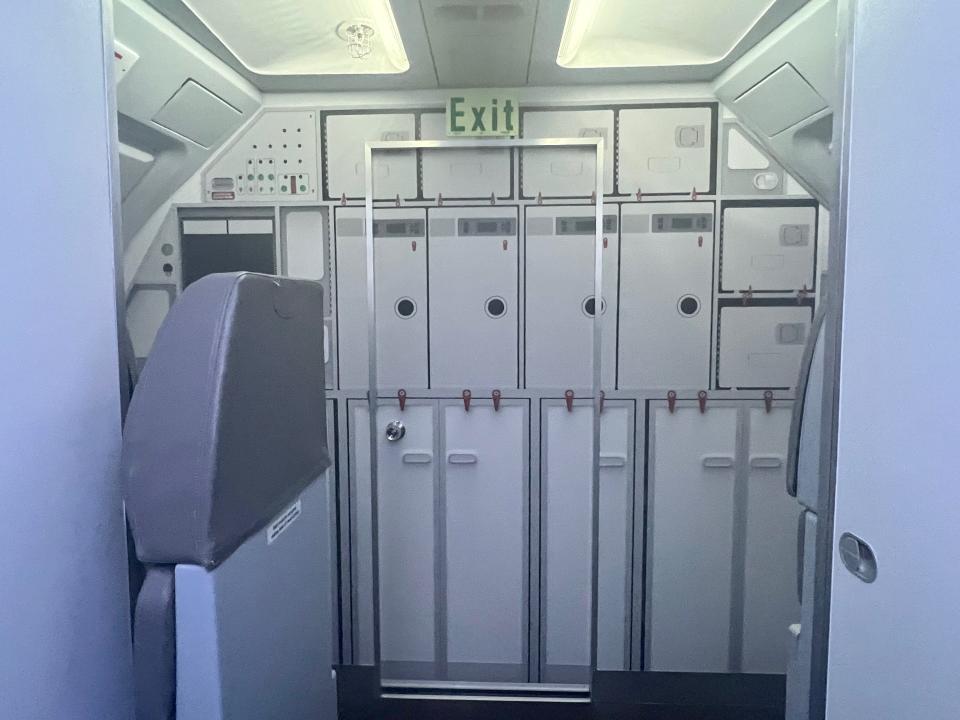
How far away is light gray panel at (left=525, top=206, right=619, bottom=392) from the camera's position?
98.4 inches

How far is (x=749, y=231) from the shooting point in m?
2.46

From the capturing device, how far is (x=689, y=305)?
2.51 m

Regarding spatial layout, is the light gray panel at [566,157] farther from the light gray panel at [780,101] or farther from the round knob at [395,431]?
the round knob at [395,431]

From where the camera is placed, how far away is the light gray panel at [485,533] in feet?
8.53

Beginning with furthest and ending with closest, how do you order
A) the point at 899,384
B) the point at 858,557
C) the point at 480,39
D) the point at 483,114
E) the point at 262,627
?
the point at 483,114 < the point at 480,39 < the point at 262,627 < the point at 858,557 < the point at 899,384

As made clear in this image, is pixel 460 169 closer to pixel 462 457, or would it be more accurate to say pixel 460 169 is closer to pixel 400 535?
pixel 462 457

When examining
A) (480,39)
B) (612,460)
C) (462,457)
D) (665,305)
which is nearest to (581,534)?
(612,460)

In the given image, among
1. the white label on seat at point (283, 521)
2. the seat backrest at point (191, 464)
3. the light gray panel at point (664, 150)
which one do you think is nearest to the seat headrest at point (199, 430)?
the seat backrest at point (191, 464)

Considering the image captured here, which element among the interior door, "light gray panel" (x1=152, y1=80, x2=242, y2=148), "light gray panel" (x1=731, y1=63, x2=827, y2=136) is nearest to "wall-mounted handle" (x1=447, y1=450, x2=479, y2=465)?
the interior door

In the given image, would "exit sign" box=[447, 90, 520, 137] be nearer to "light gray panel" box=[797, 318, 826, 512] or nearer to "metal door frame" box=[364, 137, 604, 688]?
"metal door frame" box=[364, 137, 604, 688]

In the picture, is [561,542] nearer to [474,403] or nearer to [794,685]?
[474,403]

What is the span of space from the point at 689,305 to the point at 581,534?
124cm

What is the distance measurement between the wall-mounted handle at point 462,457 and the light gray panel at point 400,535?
10cm

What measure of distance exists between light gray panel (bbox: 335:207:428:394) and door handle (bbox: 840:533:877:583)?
188 cm
